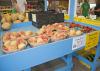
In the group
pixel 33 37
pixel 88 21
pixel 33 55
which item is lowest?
pixel 33 55

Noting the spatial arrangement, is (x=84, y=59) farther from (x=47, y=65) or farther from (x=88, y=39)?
(x=88, y=39)

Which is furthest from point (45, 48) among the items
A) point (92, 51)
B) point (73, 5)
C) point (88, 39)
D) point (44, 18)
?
point (92, 51)

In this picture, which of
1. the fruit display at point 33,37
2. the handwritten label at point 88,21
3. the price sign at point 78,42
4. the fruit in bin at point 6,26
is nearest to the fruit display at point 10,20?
the fruit in bin at point 6,26

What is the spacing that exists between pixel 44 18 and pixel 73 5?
535mm

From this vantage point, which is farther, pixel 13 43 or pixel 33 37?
pixel 33 37

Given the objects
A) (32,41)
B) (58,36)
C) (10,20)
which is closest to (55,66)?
(10,20)

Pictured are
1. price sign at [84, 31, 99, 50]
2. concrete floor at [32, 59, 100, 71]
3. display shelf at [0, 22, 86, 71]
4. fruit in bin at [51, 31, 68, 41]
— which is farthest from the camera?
concrete floor at [32, 59, 100, 71]

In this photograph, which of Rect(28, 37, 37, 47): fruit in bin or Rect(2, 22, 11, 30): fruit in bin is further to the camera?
Rect(2, 22, 11, 30): fruit in bin

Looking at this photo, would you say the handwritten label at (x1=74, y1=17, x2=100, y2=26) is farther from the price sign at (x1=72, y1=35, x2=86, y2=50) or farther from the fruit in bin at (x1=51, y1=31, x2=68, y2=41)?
the fruit in bin at (x1=51, y1=31, x2=68, y2=41)

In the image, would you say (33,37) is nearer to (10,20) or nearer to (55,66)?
(10,20)

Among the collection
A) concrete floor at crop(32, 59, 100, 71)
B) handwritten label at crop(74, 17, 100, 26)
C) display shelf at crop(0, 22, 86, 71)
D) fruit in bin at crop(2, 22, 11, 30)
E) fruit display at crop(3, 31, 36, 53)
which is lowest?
concrete floor at crop(32, 59, 100, 71)

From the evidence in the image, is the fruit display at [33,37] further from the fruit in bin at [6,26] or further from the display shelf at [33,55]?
the fruit in bin at [6,26]

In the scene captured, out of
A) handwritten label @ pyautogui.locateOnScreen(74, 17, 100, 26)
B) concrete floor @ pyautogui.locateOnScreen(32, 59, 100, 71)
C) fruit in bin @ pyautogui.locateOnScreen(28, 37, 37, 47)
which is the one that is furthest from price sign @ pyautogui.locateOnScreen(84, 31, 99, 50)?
concrete floor @ pyautogui.locateOnScreen(32, 59, 100, 71)

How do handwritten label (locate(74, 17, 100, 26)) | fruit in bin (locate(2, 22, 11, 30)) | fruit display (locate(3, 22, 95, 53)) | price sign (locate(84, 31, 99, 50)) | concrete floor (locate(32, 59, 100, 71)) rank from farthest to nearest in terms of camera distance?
concrete floor (locate(32, 59, 100, 71)) < handwritten label (locate(74, 17, 100, 26)) < fruit in bin (locate(2, 22, 11, 30)) < price sign (locate(84, 31, 99, 50)) < fruit display (locate(3, 22, 95, 53))
